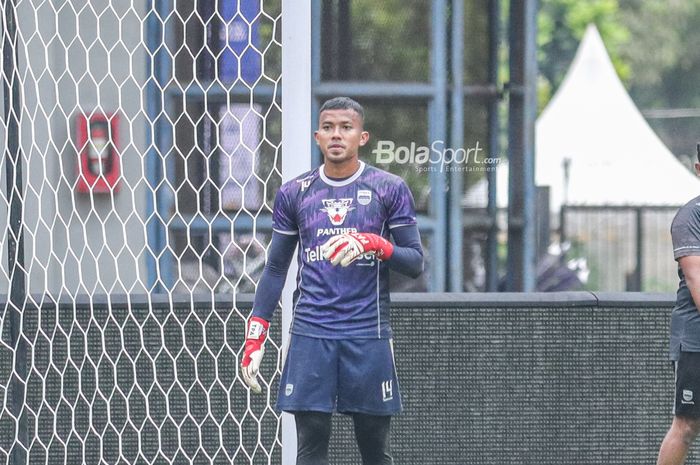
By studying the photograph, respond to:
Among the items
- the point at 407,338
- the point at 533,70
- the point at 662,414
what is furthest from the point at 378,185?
the point at 533,70

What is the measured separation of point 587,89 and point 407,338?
12.4 metres

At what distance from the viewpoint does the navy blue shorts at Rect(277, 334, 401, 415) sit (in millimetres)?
6039

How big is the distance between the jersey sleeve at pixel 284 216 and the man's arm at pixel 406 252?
0.44 m

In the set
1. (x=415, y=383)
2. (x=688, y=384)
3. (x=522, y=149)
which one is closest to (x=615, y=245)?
(x=522, y=149)

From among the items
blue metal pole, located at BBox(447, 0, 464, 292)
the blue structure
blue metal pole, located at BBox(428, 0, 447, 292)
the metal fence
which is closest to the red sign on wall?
the blue structure

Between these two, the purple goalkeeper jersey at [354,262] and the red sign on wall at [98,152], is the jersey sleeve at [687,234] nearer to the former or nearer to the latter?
the purple goalkeeper jersey at [354,262]

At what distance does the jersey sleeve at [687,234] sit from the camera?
6.57m

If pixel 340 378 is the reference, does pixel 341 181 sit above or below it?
above

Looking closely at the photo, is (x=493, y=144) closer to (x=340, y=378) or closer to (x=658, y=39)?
(x=340, y=378)

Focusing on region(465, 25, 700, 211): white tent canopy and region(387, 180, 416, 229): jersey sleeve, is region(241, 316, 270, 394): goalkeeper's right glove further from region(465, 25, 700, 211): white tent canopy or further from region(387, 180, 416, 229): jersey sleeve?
region(465, 25, 700, 211): white tent canopy

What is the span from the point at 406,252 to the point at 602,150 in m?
12.0

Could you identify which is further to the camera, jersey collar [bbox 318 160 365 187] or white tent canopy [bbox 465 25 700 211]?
white tent canopy [bbox 465 25 700 211]

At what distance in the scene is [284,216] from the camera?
20.4ft

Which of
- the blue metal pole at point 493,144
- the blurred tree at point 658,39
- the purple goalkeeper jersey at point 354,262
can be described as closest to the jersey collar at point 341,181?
the purple goalkeeper jersey at point 354,262
